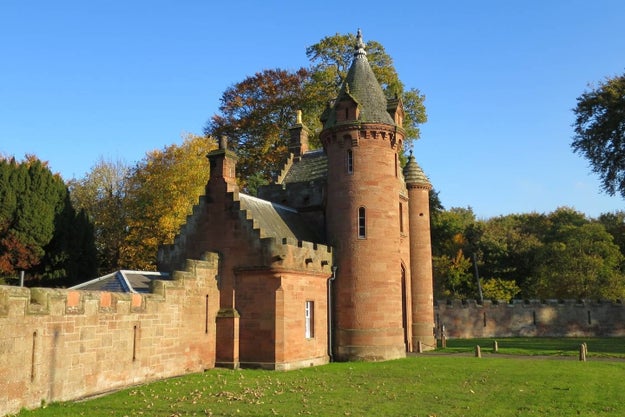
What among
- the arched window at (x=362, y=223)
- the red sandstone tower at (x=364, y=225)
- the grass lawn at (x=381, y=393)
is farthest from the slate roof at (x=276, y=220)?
the grass lawn at (x=381, y=393)

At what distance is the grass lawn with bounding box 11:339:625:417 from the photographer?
12.8 metres

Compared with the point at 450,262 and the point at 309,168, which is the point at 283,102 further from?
the point at 450,262

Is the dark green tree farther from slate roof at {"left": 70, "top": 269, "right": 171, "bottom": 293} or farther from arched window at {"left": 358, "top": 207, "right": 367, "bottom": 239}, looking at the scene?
arched window at {"left": 358, "top": 207, "right": 367, "bottom": 239}

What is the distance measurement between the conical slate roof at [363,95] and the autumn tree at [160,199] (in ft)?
43.3

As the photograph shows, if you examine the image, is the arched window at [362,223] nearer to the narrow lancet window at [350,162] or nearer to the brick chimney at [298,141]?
the narrow lancet window at [350,162]

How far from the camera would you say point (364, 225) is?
24625mm

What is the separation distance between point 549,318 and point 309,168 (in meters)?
26.4

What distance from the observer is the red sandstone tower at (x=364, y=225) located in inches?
939

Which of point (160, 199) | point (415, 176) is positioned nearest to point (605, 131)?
point (415, 176)

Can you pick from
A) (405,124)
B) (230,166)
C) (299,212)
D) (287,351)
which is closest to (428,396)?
(287,351)

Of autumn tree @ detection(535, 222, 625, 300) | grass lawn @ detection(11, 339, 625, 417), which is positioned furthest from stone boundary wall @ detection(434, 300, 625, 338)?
grass lawn @ detection(11, 339, 625, 417)

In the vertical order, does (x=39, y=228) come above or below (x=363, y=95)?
below

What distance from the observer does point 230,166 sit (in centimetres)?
2316

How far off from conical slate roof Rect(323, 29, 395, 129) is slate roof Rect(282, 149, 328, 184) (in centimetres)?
364
